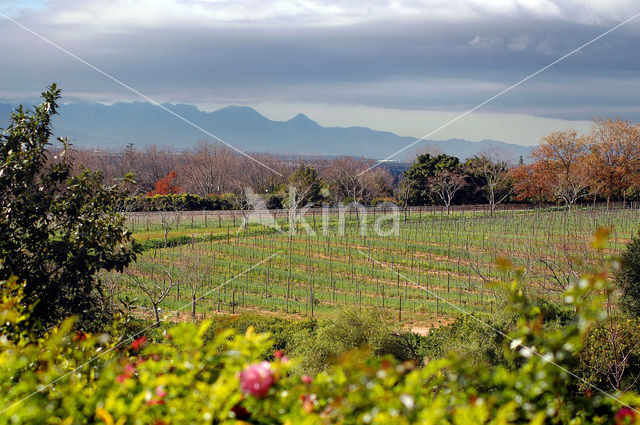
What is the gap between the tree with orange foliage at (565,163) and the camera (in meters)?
39.6

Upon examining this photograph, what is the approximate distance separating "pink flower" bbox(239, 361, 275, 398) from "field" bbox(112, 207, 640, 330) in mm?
12578

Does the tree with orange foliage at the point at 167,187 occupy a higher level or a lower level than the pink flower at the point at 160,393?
higher

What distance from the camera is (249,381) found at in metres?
1.82

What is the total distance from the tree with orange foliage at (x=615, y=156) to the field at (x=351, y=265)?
7306 millimetres

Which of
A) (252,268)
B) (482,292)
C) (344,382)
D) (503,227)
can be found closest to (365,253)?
(252,268)

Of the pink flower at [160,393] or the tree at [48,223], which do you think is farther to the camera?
the tree at [48,223]

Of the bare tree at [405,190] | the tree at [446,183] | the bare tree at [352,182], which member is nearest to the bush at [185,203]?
the bare tree at [352,182]

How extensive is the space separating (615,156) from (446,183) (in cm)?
1275

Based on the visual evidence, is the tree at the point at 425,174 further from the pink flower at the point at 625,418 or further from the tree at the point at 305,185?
the pink flower at the point at 625,418

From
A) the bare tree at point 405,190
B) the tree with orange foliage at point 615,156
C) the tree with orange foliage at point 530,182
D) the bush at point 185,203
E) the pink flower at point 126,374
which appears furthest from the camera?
the bare tree at point 405,190

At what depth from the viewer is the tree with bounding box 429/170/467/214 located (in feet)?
141

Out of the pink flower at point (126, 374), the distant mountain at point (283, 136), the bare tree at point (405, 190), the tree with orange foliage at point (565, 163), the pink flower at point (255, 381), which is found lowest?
the pink flower at point (126, 374)

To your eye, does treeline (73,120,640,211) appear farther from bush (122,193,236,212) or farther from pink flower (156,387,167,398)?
pink flower (156,387,167,398)

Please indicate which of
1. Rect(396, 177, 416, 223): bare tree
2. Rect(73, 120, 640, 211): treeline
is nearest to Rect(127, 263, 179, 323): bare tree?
Rect(73, 120, 640, 211): treeline
